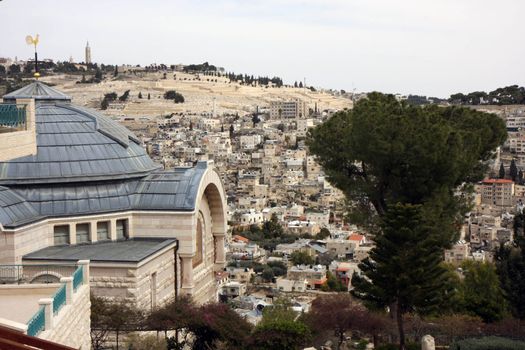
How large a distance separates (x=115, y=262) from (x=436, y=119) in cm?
807

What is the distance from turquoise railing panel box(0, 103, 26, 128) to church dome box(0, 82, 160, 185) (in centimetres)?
116

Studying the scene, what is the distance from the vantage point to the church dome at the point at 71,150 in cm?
1692

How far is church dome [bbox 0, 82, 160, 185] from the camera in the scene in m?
16.9

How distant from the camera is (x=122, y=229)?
1783 centimetres

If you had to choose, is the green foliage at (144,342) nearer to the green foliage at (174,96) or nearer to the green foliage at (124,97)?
the green foliage at (124,97)

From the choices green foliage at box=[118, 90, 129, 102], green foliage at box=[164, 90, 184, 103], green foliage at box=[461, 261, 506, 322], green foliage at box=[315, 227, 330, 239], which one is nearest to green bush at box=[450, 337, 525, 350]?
green foliage at box=[461, 261, 506, 322]

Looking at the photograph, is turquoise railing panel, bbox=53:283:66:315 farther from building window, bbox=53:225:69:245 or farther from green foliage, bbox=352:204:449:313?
green foliage, bbox=352:204:449:313

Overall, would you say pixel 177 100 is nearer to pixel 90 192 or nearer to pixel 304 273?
pixel 304 273

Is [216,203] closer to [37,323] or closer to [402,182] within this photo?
[402,182]

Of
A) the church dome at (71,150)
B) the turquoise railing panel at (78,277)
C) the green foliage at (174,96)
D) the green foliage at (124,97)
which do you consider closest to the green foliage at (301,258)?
the church dome at (71,150)

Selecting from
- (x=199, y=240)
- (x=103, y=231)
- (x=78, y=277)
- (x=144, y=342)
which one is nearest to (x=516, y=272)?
(x=199, y=240)

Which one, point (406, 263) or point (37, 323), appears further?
point (406, 263)

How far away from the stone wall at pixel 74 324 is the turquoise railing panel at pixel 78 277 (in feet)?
0.22

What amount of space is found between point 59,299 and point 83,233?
782 cm
